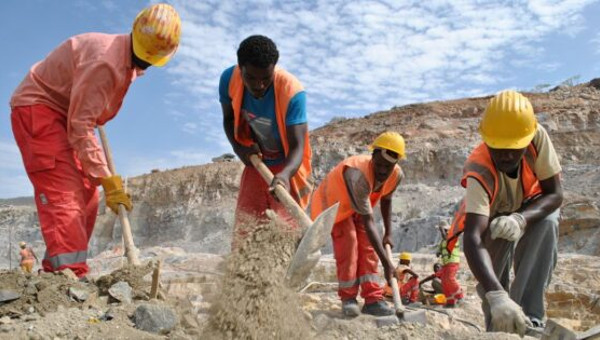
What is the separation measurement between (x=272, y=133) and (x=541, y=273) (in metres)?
1.71

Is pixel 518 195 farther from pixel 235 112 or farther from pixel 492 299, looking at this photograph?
pixel 235 112

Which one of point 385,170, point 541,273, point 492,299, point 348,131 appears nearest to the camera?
point 492,299

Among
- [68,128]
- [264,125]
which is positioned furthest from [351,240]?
[68,128]

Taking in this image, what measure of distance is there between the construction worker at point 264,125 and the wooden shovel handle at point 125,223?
606 mm

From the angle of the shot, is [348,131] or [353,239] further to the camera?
[348,131]

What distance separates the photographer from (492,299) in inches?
95.2

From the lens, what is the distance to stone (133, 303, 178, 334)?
2.65 meters

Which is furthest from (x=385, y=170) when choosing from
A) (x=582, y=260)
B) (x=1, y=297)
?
(x=582, y=260)

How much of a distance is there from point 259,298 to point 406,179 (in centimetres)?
1394

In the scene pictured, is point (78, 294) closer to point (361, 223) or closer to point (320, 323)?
point (320, 323)

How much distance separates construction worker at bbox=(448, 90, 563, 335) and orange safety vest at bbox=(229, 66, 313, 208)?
0.91m

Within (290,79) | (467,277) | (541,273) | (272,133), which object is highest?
(290,79)

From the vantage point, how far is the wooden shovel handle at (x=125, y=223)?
3125 millimetres

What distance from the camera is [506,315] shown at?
2318 millimetres
